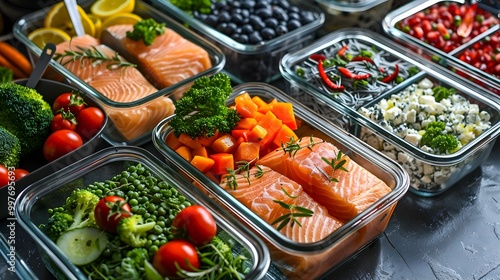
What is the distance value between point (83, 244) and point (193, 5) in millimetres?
1664

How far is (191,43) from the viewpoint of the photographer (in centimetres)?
285

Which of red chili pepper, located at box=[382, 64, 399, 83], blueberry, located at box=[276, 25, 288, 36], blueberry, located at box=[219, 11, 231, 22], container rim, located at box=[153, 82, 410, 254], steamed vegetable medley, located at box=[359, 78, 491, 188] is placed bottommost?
steamed vegetable medley, located at box=[359, 78, 491, 188]

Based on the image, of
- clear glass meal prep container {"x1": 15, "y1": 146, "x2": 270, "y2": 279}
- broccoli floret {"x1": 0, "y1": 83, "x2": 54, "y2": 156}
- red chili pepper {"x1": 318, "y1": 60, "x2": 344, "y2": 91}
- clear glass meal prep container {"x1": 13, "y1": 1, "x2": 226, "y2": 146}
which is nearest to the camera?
clear glass meal prep container {"x1": 15, "y1": 146, "x2": 270, "y2": 279}

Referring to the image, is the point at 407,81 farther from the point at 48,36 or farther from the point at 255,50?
the point at 48,36

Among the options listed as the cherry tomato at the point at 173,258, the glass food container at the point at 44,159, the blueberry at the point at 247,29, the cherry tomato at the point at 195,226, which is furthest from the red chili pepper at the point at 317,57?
the cherry tomato at the point at 173,258

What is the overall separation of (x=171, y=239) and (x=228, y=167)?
40 centimetres

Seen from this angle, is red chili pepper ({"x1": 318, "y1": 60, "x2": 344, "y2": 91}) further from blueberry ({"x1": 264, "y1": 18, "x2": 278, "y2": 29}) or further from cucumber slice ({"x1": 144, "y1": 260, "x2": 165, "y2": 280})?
cucumber slice ({"x1": 144, "y1": 260, "x2": 165, "y2": 280})

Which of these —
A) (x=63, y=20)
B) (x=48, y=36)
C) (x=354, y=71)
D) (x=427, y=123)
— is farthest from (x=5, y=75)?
(x=427, y=123)

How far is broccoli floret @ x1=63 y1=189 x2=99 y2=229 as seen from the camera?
188 cm

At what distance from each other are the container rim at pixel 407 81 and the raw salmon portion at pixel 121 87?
59cm

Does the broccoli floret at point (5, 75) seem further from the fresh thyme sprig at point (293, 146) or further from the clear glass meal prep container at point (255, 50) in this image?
the fresh thyme sprig at point (293, 146)

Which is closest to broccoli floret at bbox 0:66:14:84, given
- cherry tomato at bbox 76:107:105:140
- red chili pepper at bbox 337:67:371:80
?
cherry tomato at bbox 76:107:105:140

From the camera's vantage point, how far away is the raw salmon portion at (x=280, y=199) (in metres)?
1.90

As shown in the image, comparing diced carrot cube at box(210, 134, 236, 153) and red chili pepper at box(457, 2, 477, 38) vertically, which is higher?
diced carrot cube at box(210, 134, 236, 153)
